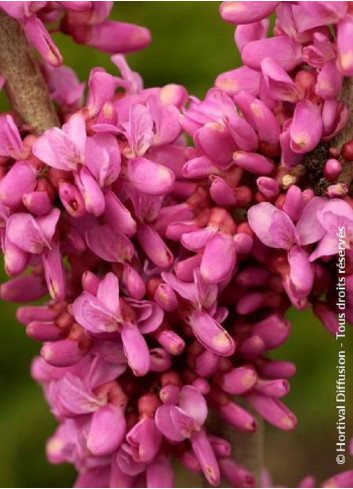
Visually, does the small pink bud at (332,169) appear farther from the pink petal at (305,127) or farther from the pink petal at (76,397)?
the pink petal at (76,397)

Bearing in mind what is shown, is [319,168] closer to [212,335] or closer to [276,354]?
[212,335]

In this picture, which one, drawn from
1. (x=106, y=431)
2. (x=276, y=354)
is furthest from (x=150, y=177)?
(x=276, y=354)

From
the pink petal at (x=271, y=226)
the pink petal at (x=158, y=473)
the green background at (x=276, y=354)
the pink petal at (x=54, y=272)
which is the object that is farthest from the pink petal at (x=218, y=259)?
the green background at (x=276, y=354)

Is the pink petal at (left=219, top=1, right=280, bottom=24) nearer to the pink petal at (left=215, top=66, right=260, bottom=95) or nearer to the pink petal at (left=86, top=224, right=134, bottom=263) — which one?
the pink petal at (left=215, top=66, right=260, bottom=95)

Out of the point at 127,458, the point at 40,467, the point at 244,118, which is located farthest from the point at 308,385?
the point at 244,118

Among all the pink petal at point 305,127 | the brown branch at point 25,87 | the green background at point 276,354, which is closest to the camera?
the pink petal at point 305,127

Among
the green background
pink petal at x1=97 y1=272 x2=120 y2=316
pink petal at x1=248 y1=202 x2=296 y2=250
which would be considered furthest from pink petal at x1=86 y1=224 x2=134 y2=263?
the green background
